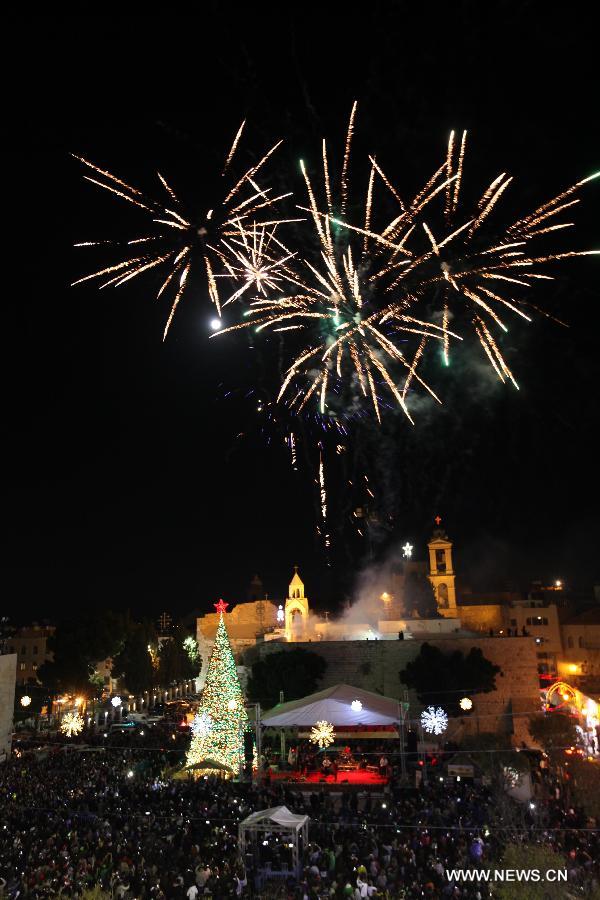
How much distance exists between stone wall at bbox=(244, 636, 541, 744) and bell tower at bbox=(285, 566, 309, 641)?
54.3 ft

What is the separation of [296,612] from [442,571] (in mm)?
11514

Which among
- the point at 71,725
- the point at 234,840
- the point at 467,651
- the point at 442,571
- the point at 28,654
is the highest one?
the point at 442,571

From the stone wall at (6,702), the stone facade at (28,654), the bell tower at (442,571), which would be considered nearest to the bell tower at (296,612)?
the bell tower at (442,571)

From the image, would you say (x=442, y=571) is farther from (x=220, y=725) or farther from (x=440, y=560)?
(x=220, y=725)

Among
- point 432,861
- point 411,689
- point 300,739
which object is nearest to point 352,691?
point 300,739

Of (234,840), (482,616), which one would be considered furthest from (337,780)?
(482,616)

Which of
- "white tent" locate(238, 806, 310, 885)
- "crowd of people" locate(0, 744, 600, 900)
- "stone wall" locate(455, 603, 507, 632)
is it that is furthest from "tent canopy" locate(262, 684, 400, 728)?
"stone wall" locate(455, 603, 507, 632)

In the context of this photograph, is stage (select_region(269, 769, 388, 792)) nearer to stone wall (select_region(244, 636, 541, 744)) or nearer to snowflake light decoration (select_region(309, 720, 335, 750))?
snowflake light decoration (select_region(309, 720, 335, 750))

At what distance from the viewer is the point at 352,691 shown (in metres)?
22.1

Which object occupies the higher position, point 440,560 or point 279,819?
point 440,560

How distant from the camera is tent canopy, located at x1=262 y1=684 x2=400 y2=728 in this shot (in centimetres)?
2017

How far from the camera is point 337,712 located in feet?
67.2

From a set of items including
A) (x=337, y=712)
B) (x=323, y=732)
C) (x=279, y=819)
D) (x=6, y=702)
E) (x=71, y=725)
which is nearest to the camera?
(x=279, y=819)

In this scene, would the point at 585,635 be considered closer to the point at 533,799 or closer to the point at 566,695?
the point at 566,695
